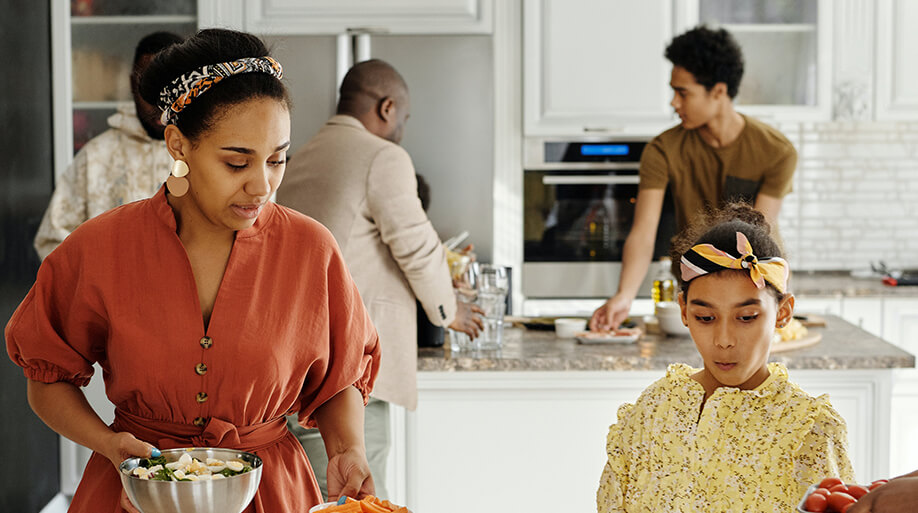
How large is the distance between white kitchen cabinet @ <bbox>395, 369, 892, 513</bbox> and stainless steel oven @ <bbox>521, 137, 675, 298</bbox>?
1706 mm

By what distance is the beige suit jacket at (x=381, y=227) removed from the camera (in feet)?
7.78

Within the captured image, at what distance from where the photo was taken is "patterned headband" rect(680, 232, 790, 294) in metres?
1.61

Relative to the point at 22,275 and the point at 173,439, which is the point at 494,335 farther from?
the point at 22,275

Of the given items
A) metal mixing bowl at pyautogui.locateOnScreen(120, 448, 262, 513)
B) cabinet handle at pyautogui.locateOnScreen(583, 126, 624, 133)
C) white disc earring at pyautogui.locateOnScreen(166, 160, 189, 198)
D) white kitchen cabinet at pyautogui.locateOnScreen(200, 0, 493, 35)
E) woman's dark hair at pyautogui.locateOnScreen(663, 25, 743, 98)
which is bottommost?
metal mixing bowl at pyautogui.locateOnScreen(120, 448, 262, 513)

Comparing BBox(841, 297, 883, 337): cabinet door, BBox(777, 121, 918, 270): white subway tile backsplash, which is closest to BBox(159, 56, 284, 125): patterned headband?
BBox(841, 297, 883, 337): cabinet door

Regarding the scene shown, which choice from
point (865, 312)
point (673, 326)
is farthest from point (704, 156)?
point (865, 312)

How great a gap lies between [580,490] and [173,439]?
150cm

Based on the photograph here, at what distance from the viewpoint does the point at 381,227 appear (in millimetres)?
2395

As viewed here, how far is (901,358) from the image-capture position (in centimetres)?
244

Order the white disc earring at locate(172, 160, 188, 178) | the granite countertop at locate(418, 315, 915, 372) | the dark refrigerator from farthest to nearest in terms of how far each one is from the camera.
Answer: the dark refrigerator → the granite countertop at locate(418, 315, 915, 372) → the white disc earring at locate(172, 160, 188, 178)

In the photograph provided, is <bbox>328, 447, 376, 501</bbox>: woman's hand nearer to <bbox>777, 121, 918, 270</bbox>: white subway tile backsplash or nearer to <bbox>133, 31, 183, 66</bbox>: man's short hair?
<bbox>133, 31, 183, 66</bbox>: man's short hair

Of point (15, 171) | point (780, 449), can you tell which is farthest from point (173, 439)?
point (15, 171)

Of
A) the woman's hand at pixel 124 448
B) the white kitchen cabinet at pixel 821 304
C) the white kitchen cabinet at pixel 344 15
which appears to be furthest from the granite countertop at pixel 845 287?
the woman's hand at pixel 124 448

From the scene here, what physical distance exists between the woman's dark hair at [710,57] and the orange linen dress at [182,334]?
1.79m
